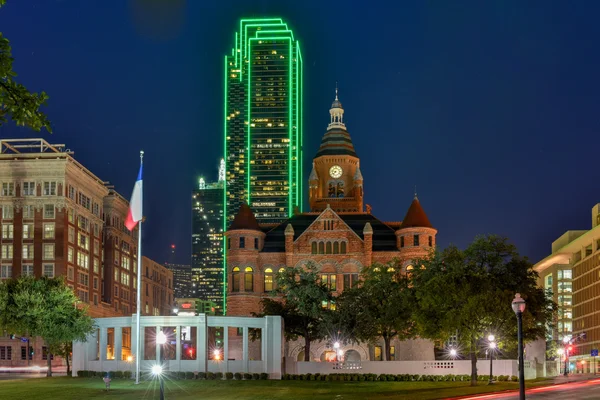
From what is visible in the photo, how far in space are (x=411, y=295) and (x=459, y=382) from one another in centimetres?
2160

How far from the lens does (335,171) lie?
16912 centimetres

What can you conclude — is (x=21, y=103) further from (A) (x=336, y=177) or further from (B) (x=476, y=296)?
(A) (x=336, y=177)

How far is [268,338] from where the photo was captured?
8919 centimetres

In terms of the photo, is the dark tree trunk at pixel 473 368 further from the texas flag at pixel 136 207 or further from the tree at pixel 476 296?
the texas flag at pixel 136 207

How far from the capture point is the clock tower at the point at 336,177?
164625 mm

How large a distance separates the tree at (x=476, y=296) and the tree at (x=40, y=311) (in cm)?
3465

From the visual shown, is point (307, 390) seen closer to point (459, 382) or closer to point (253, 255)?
point (459, 382)

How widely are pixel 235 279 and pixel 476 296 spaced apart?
217 feet

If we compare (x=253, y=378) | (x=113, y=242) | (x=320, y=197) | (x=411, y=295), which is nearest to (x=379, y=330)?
(x=411, y=295)

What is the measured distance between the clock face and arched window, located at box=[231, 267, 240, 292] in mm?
37955

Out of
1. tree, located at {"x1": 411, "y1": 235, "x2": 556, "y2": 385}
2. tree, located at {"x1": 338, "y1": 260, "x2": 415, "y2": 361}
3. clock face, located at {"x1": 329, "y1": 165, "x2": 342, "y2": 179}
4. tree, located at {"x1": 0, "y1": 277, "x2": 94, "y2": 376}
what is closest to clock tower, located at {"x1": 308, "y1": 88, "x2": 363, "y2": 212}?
clock face, located at {"x1": 329, "y1": 165, "x2": 342, "y2": 179}

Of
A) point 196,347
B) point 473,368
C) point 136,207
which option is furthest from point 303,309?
point 136,207

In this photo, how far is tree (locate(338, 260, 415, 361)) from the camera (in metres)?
104

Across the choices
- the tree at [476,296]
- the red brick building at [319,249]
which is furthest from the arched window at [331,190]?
the tree at [476,296]
